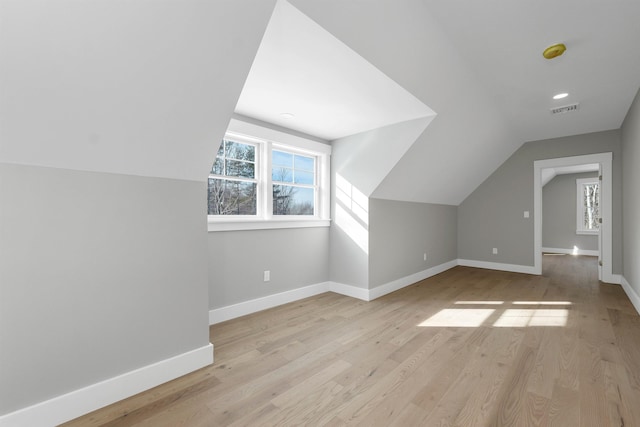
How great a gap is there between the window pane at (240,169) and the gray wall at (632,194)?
4.35 meters

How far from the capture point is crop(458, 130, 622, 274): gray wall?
14.5 ft

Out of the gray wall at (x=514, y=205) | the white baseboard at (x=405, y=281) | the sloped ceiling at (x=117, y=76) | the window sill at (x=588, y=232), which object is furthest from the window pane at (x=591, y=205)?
the sloped ceiling at (x=117, y=76)

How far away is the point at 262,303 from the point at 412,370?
1.81 meters

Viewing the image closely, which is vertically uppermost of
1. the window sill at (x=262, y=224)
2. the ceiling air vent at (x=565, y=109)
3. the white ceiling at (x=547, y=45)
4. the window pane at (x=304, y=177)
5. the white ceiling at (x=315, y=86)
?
the white ceiling at (x=547, y=45)

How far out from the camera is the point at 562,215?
25.3 feet

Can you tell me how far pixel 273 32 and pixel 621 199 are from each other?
5615 millimetres

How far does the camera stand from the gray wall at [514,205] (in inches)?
174

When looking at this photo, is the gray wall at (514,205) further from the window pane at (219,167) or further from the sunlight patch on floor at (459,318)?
the window pane at (219,167)

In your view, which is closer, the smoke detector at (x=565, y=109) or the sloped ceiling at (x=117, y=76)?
the sloped ceiling at (x=117, y=76)

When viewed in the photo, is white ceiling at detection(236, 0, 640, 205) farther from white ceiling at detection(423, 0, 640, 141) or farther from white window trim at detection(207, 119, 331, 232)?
white window trim at detection(207, 119, 331, 232)

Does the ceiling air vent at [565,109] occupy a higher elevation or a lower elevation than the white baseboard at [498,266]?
higher

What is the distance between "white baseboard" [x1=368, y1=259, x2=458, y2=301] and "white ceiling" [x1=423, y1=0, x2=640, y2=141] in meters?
2.71

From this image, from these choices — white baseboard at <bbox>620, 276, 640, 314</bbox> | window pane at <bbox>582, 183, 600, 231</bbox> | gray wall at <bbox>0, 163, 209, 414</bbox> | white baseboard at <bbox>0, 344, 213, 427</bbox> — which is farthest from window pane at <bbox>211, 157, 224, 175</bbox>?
window pane at <bbox>582, 183, 600, 231</bbox>

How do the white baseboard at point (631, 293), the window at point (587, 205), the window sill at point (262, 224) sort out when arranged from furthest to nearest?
1. the window at point (587, 205)
2. the white baseboard at point (631, 293)
3. the window sill at point (262, 224)
